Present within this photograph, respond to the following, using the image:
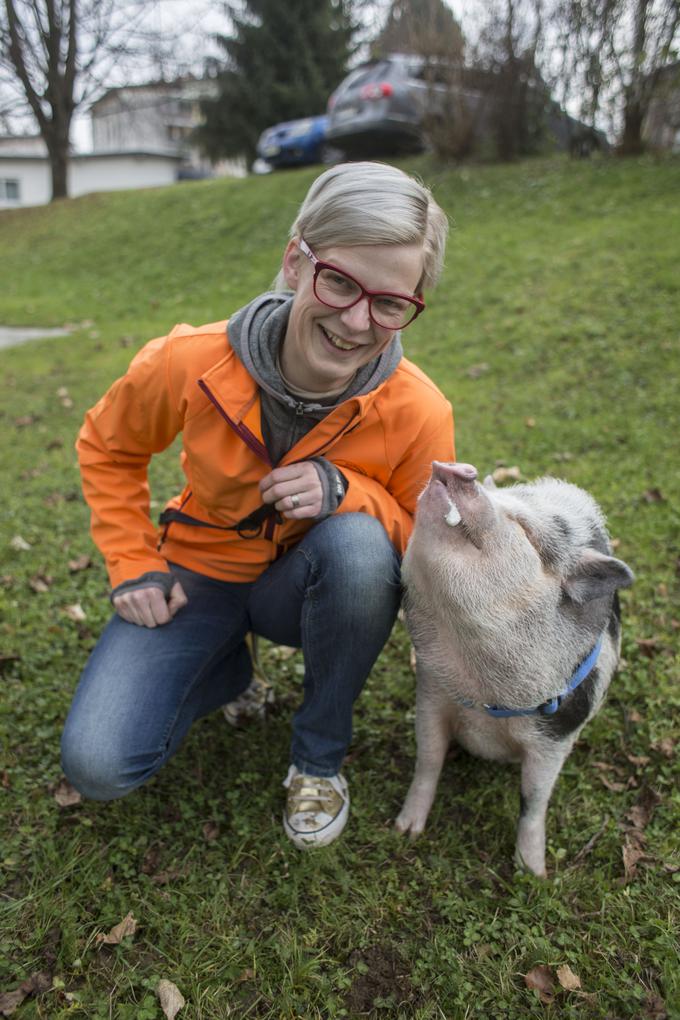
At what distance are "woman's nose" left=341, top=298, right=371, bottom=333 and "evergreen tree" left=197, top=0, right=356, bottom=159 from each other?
19714mm

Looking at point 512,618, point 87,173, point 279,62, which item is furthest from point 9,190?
point 512,618

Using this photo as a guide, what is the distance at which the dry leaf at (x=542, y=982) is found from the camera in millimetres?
1718

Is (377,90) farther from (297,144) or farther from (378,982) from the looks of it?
(378,982)

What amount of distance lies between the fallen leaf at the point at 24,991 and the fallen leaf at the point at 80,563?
1949mm

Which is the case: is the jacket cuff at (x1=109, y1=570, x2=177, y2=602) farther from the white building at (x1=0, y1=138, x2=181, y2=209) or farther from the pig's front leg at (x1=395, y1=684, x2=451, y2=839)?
the white building at (x1=0, y1=138, x2=181, y2=209)

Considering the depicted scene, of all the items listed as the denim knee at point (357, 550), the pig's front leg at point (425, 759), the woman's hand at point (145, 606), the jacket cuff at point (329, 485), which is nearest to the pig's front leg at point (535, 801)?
the pig's front leg at point (425, 759)

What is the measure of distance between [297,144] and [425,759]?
15144 millimetres

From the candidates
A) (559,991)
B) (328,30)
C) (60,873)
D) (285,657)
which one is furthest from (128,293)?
(328,30)

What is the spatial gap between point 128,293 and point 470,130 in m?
5.08

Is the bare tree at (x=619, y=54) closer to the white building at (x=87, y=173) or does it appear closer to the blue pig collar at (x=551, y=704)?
the blue pig collar at (x=551, y=704)

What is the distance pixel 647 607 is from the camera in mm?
2990

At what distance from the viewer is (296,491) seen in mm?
1902

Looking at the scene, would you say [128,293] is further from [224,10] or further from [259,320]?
[224,10]

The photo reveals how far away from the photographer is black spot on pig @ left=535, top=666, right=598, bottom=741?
1891 mm
